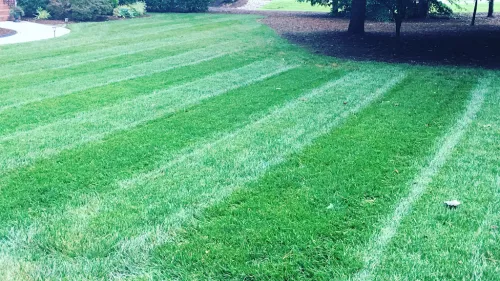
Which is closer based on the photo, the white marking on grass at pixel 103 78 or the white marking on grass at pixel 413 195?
the white marking on grass at pixel 413 195

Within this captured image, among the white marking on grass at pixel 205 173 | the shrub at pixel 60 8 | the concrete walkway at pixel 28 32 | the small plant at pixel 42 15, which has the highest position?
the shrub at pixel 60 8

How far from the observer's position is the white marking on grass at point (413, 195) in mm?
3117

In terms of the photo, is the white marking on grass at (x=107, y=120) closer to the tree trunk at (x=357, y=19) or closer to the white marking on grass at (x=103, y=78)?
the white marking on grass at (x=103, y=78)

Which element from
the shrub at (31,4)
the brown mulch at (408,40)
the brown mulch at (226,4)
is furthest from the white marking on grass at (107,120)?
the brown mulch at (226,4)

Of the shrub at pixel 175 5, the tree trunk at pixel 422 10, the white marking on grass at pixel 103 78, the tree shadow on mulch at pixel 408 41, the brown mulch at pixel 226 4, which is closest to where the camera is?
the white marking on grass at pixel 103 78

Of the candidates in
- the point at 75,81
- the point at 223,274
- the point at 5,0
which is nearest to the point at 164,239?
the point at 223,274

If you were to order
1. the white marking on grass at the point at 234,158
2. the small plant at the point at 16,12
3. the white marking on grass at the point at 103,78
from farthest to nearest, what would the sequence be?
the small plant at the point at 16,12 → the white marking on grass at the point at 103,78 → the white marking on grass at the point at 234,158

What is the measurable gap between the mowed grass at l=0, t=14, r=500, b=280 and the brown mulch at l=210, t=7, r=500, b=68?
7.29 ft

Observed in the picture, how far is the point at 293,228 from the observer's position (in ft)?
11.4

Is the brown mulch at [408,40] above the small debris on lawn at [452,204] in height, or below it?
above

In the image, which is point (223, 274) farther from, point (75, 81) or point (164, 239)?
point (75, 81)

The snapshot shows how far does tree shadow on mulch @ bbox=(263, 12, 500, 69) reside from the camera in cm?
1103

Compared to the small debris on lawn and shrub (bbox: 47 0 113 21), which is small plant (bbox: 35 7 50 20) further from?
the small debris on lawn

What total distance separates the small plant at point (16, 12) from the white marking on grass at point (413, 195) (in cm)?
1763
